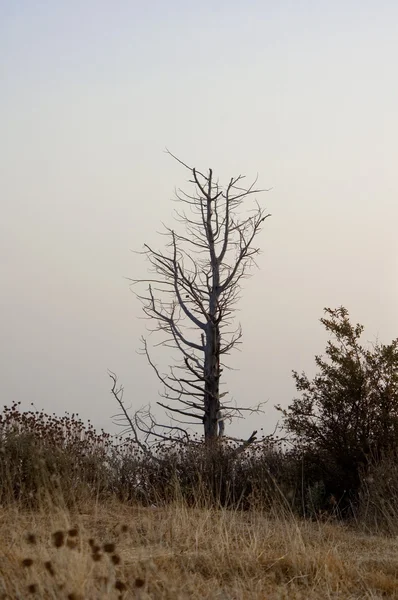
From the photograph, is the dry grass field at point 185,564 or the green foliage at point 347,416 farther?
the green foliage at point 347,416

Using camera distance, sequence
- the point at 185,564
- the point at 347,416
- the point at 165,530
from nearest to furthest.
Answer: the point at 185,564
the point at 165,530
the point at 347,416

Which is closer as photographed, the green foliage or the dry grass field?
the dry grass field

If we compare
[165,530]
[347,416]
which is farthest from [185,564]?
[347,416]

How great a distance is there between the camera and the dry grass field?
6016 mm

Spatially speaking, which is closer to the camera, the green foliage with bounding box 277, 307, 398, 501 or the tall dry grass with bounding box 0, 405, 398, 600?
the tall dry grass with bounding box 0, 405, 398, 600

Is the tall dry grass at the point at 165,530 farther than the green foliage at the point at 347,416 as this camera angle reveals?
No

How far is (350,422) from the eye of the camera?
52.9ft

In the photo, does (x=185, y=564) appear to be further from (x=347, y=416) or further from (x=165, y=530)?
(x=347, y=416)

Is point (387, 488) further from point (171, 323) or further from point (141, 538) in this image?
point (171, 323)

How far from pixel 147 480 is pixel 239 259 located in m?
7.14

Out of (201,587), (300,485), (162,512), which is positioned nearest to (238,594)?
(201,587)

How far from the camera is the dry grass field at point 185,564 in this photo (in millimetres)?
6016

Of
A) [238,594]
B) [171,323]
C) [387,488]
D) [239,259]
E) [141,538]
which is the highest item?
[239,259]

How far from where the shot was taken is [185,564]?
25.4 feet
